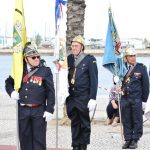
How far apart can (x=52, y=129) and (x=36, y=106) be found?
3902 millimetres

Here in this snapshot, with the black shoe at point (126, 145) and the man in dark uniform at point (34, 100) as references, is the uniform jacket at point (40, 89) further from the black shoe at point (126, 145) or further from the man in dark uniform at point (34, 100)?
the black shoe at point (126, 145)

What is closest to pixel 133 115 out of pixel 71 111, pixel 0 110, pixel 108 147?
pixel 108 147

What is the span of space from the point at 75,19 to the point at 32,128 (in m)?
5.14

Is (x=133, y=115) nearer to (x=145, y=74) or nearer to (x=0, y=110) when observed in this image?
(x=145, y=74)

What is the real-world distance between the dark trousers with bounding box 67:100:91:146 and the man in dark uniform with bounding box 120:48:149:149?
3.06ft

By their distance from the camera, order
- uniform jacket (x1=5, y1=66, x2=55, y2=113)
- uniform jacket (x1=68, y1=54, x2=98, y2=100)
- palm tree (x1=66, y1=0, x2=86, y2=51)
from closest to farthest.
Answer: uniform jacket (x1=5, y1=66, x2=55, y2=113)
uniform jacket (x1=68, y1=54, x2=98, y2=100)
palm tree (x1=66, y1=0, x2=86, y2=51)

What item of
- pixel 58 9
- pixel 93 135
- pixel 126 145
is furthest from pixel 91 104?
pixel 93 135

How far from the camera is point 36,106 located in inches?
280

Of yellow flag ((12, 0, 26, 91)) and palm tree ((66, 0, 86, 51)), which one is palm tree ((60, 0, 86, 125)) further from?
yellow flag ((12, 0, 26, 91))

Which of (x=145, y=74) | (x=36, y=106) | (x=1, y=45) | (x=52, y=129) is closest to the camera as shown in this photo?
(x=36, y=106)

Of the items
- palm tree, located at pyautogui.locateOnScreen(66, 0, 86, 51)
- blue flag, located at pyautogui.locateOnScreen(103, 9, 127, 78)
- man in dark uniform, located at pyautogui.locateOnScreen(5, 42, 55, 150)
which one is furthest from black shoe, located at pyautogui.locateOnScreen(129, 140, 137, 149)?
palm tree, located at pyautogui.locateOnScreen(66, 0, 86, 51)

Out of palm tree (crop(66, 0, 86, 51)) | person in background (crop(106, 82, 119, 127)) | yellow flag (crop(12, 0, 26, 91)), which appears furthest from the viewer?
palm tree (crop(66, 0, 86, 51))

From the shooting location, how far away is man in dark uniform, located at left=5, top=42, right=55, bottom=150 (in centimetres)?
710

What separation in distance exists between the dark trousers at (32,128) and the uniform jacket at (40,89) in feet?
0.37
